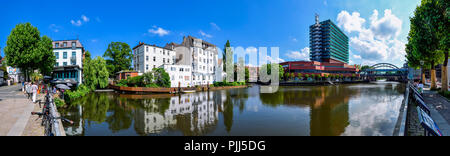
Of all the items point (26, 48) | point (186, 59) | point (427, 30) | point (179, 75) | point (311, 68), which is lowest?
point (179, 75)

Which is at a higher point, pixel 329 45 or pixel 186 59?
pixel 329 45

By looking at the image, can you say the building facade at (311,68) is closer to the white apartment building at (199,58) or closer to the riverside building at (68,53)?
the white apartment building at (199,58)

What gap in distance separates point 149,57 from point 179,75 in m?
15.0

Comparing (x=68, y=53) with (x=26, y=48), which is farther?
(x=68, y=53)

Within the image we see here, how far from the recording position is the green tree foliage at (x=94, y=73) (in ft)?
125

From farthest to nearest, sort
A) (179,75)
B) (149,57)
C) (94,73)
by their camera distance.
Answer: (149,57)
(179,75)
(94,73)

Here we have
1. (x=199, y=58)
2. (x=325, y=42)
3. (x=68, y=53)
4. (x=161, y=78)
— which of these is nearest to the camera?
(x=161, y=78)

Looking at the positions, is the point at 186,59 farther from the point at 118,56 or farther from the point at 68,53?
the point at 68,53

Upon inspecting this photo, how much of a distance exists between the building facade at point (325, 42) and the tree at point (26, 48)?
155913 mm

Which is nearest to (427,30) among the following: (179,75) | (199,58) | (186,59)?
(179,75)

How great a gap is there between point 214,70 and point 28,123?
53.9 m

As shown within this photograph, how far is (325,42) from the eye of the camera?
142 metres
